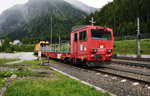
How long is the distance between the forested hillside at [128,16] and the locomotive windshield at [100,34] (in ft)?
→ 125

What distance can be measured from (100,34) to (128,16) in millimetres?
55964

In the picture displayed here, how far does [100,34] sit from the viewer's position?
9156 millimetres

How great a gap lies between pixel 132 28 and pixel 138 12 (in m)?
13.6

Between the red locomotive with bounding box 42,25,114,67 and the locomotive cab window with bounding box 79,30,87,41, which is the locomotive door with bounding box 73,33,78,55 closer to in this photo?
the red locomotive with bounding box 42,25,114,67

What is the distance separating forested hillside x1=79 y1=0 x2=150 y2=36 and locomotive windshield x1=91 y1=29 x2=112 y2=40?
38.1m

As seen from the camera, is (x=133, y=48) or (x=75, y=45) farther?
(x=133, y=48)

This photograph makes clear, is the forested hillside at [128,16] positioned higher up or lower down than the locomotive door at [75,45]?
higher up

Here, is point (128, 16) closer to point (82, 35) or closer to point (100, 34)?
point (100, 34)

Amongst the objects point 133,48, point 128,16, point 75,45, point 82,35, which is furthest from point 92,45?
point 128,16

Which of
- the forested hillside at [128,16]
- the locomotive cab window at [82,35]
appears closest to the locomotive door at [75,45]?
the locomotive cab window at [82,35]

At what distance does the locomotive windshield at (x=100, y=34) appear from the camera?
28.8ft

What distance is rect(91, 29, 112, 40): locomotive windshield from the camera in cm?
878

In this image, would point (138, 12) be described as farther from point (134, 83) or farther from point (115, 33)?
point (134, 83)

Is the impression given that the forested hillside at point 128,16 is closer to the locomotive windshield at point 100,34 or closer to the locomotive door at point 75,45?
the locomotive windshield at point 100,34
